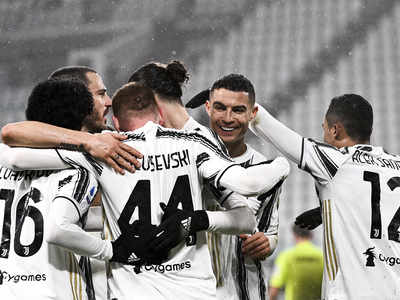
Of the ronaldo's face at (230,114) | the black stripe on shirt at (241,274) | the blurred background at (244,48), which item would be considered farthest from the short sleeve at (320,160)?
the blurred background at (244,48)

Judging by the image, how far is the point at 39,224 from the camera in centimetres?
255

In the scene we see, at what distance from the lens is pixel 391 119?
11836 millimetres

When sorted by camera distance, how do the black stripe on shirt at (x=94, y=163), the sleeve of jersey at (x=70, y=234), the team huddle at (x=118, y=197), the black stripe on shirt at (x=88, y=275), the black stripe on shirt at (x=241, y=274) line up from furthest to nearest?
the black stripe on shirt at (x=241, y=274), the black stripe on shirt at (x=88, y=275), the black stripe on shirt at (x=94, y=163), the team huddle at (x=118, y=197), the sleeve of jersey at (x=70, y=234)

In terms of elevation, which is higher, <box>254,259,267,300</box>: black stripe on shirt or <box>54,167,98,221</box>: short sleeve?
<box>54,167,98,221</box>: short sleeve

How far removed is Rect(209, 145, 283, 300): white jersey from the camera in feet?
10.4

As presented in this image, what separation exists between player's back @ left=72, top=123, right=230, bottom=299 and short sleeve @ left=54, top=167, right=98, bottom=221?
0.05 metres

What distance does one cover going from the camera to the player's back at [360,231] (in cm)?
316

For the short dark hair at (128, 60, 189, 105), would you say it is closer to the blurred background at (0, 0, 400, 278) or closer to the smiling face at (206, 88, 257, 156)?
the smiling face at (206, 88, 257, 156)

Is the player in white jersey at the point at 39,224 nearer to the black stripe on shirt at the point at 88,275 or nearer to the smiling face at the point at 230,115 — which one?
the black stripe on shirt at the point at 88,275

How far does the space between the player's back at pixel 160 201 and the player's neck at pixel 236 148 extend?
884 millimetres

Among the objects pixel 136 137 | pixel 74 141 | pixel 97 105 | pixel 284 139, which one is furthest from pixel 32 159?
pixel 284 139

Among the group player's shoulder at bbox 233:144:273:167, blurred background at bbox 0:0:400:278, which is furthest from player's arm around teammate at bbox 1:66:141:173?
blurred background at bbox 0:0:400:278

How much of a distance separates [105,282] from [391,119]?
9.78 m

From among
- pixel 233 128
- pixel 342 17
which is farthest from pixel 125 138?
pixel 342 17
